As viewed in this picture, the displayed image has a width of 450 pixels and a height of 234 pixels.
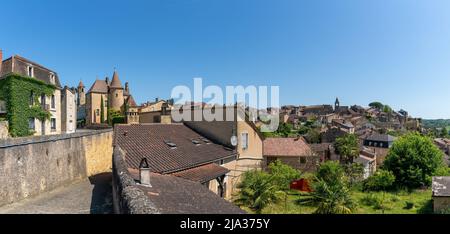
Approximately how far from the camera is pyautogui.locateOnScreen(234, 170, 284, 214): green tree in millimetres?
19547

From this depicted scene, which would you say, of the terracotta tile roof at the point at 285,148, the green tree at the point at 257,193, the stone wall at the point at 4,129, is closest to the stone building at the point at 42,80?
the stone wall at the point at 4,129

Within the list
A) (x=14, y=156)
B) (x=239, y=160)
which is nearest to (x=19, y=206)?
(x=14, y=156)

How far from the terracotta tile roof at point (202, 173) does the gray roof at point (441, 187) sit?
18.2 m

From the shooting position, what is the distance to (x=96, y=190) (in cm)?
1488

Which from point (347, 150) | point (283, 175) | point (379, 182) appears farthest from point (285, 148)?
point (347, 150)

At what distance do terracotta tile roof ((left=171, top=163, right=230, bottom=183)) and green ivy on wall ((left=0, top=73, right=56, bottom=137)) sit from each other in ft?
54.9

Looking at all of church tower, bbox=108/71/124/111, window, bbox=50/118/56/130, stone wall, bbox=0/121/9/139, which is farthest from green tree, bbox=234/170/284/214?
church tower, bbox=108/71/124/111

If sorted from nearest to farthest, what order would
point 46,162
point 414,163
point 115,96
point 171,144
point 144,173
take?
point 144,173
point 46,162
point 171,144
point 414,163
point 115,96

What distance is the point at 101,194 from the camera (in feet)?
46.0

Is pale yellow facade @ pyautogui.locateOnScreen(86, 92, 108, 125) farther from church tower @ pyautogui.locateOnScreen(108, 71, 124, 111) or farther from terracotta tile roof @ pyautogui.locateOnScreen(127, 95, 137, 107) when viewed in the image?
terracotta tile roof @ pyautogui.locateOnScreen(127, 95, 137, 107)

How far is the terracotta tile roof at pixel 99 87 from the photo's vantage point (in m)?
60.1

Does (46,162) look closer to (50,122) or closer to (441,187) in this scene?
(50,122)

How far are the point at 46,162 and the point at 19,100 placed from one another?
1410 centimetres
